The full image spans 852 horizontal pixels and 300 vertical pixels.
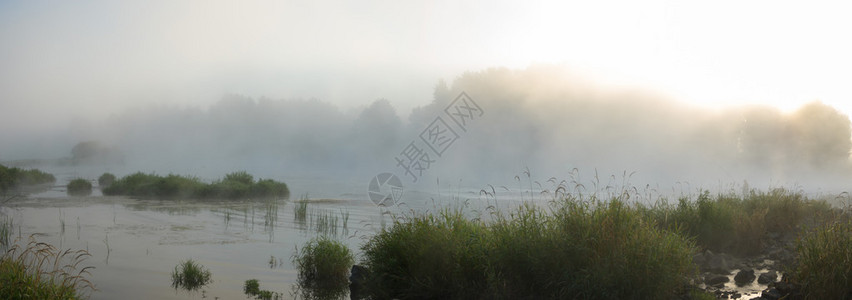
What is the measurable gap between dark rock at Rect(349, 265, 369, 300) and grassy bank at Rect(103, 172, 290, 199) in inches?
840

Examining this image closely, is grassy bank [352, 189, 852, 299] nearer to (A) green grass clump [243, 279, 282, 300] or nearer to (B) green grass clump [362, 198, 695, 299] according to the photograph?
(B) green grass clump [362, 198, 695, 299]

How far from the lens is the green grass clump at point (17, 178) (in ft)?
85.9

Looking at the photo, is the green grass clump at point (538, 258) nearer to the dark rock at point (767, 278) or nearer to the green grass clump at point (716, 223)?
the dark rock at point (767, 278)

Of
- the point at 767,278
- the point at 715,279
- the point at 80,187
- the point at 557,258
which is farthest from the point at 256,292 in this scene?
the point at 80,187

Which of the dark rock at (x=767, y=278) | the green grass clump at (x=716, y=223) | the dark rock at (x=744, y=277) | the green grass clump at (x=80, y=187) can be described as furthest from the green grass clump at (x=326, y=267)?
the green grass clump at (x=80, y=187)

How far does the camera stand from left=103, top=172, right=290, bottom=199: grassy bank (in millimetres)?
26984

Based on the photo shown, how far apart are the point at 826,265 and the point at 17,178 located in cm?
3521

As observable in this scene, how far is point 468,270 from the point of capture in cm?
672

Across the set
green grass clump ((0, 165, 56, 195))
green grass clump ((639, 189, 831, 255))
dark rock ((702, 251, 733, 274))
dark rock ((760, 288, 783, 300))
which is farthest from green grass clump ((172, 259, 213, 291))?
green grass clump ((0, 165, 56, 195))

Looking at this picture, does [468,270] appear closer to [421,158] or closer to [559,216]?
[559,216]

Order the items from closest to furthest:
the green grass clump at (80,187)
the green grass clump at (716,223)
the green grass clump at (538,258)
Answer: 1. the green grass clump at (538,258)
2. the green grass clump at (716,223)
3. the green grass clump at (80,187)

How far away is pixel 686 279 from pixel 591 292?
1375mm

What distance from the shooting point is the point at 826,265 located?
234 inches

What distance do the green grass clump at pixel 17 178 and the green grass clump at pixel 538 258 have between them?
85.6 feet
